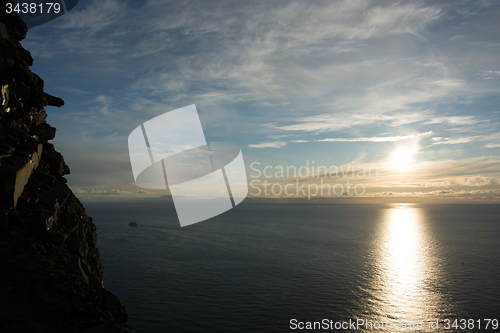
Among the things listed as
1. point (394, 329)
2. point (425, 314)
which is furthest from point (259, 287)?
point (425, 314)

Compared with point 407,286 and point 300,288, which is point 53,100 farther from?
point 407,286

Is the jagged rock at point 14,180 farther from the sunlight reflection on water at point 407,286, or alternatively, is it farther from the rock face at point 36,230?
the sunlight reflection on water at point 407,286

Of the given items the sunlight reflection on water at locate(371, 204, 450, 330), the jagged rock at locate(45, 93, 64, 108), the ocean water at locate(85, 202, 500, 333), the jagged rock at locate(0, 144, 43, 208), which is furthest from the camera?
the sunlight reflection on water at locate(371, 204, 450, 330)

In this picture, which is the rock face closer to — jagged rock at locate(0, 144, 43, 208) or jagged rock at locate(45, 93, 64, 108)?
jagged rock at locate(0, 144, 43, 208)

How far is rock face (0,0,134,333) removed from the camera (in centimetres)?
1264

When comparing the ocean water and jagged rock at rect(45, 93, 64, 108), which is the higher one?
jagged rock at rect(45, 93, 64, 108)

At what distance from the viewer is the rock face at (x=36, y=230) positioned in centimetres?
1264

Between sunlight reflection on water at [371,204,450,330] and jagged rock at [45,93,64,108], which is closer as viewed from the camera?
jagged rock at [45,93,64,108]

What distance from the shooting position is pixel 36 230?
16.5 m

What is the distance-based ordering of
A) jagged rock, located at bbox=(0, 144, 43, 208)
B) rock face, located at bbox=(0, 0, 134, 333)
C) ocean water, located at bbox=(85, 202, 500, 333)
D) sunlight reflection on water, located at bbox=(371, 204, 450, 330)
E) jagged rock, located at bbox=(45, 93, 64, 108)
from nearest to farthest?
rock face, located at bbox=(0, 0, 134, 333) < jagged rock, located at bbox=(0, 144, 43, 208) < jagged rock, located at bbox=(45, 93, 64, 108) < ocean water, located at bbox=(85, 202, 500, 333) < sunlight reflection on water, located at bbox=(371, 204, 450, 330)

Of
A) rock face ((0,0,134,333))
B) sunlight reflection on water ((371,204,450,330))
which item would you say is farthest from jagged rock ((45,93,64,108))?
sunlight reflection on water ((371,204,450,330))

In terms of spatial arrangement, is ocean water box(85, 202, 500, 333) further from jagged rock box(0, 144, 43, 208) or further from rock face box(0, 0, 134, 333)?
jagged rock box(0, 144, 43, 208)

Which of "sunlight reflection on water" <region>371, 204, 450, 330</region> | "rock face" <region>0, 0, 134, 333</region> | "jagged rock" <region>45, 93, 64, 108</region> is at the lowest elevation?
"sunlight reflection on water" <region>371, 204, 450, 330</region>

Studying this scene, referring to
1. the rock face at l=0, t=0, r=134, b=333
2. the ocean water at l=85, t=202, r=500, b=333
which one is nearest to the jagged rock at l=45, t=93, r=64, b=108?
the rock face at l=0, t=0, r=134, b=333
